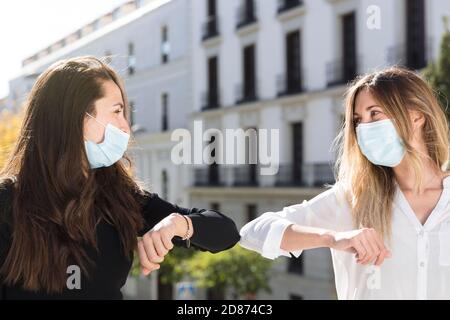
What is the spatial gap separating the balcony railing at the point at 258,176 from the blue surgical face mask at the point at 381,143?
8.38 meters

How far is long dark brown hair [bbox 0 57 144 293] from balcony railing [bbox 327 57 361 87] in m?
8.84

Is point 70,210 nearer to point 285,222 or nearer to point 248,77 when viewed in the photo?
point 285,222

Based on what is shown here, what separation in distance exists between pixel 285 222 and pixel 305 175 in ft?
30.9

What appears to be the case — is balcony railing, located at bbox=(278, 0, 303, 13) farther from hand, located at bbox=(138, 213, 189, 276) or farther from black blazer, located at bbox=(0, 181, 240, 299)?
hand, located at bbox=(138, 213, 189, 276)

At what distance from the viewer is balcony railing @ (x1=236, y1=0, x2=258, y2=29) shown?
11885 millimetres

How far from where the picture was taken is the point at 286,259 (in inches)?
438

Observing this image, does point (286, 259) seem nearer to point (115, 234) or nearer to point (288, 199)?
point (288, 199)

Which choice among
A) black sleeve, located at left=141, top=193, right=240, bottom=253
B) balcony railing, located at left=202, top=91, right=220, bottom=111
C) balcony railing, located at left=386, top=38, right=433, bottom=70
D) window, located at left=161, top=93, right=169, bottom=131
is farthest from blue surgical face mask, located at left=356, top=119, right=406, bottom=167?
window, located at left=161, top=93, right=169, bottom=131

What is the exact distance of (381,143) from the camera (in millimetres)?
1483

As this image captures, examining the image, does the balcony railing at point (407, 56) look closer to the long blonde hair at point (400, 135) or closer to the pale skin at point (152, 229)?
the long blonde hair at point (400, 135)

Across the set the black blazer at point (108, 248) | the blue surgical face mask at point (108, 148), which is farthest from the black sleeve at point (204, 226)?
the blue surgical face mask at point (108, 148)

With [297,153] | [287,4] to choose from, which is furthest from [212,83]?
[297,153]
